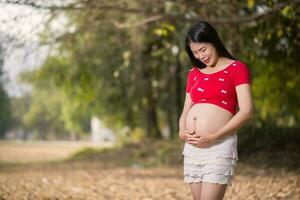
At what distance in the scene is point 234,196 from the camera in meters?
7.57

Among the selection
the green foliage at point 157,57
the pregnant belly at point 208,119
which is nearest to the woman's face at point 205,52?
the pregnant belly at point 208,119

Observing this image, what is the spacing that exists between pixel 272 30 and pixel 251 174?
2893mm

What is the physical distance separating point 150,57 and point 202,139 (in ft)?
51.6

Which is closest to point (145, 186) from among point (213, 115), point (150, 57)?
point (213, 115)

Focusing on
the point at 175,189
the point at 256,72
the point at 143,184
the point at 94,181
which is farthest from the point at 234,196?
the point at 256,72

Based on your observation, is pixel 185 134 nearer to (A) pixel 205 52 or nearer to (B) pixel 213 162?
(B) pixel 213 162

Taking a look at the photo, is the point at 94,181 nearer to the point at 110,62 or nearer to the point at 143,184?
the point at 143,184

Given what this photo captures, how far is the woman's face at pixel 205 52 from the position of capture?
3.75 m

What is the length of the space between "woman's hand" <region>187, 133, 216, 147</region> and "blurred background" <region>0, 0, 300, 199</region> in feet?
14.0

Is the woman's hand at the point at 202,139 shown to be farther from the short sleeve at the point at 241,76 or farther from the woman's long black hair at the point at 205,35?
the woman's long black hair at the point at 205,35

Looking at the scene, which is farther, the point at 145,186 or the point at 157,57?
the point at 157,57

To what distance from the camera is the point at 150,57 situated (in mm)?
19266

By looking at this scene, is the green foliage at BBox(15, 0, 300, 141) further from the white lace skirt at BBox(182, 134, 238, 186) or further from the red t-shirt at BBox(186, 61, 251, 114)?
the white lace skirt at BBox(182, 134, 238, 186)

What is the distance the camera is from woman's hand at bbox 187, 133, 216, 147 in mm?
3633
